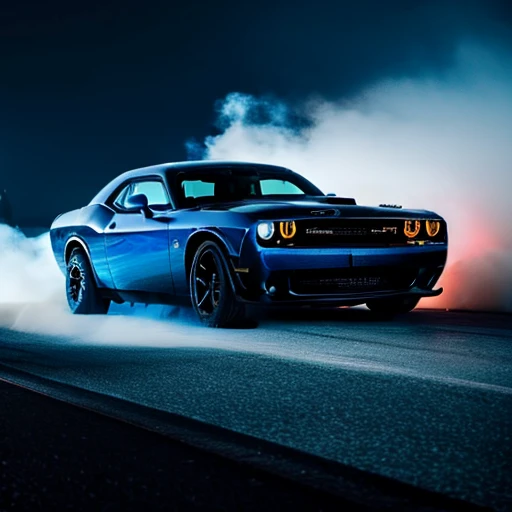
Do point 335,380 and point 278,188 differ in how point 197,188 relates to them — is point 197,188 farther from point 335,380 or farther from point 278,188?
Result: point 335,380

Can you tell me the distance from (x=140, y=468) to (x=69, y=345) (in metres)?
3.89

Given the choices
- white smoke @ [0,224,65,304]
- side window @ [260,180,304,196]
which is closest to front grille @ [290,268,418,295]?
side window @ [260,180,304,196]

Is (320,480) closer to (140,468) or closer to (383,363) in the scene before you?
(140,468)

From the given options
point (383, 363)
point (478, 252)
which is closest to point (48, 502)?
point (383, 363)

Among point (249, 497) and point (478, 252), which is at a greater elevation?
point (478, 252)

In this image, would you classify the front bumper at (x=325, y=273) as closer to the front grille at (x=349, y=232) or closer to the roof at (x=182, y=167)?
the front grille at (x=349, y=232)

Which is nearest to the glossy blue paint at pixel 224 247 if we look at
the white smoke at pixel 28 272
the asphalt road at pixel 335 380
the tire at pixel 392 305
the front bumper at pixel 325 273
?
the front bumper at pixel 325 273

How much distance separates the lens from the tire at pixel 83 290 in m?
9.82

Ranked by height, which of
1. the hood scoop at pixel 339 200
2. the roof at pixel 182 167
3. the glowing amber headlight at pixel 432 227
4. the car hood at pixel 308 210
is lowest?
the glowing amber headlight at pixel 432 227

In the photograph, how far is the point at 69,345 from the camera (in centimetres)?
718

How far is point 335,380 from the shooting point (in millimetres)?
5141

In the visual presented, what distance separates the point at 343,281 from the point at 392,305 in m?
1.34

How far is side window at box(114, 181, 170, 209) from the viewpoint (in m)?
8.80

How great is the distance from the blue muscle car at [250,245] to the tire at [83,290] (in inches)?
5.6
